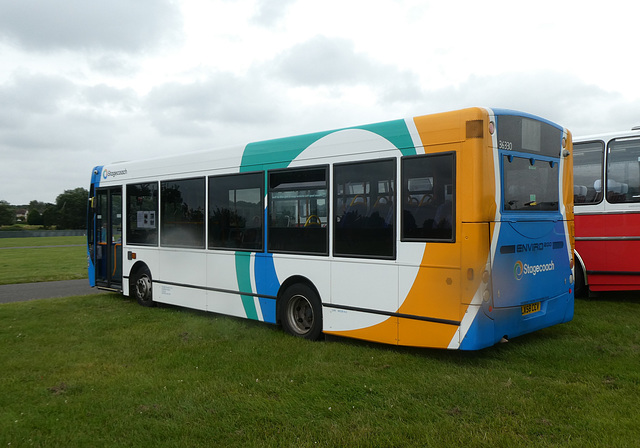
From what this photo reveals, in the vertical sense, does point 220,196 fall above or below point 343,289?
above

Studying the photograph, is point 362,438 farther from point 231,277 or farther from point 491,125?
point 231,277

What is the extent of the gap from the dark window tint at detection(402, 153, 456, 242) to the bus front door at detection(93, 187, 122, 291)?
742 cm

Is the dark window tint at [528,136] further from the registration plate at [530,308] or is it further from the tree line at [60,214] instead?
the tree line at [60,214]

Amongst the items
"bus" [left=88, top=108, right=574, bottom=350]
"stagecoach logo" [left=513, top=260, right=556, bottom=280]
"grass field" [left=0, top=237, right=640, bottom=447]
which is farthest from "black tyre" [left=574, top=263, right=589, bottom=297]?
"stagecoach logo" [left=513, top=260, right=556, bottom=280]

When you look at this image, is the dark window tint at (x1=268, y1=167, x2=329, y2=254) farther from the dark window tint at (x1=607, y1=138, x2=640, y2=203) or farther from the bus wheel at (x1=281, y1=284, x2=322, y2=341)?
the dark window tint at (x1=607, y1=138, x2=640, y2=203)

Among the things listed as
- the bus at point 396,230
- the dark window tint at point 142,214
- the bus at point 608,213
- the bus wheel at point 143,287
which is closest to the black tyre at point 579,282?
the bus at point 608,213

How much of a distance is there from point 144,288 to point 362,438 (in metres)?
7.85

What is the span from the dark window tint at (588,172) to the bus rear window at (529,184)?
13.5ft

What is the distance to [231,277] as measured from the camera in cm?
914

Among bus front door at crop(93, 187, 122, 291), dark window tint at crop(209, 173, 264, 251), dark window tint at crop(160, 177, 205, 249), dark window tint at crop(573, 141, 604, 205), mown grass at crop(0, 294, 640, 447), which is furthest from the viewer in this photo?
bus front door at crop(93, 187, 122, 291)

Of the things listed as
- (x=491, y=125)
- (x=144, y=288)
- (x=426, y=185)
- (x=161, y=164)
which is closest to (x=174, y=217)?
(x=161, y=164)

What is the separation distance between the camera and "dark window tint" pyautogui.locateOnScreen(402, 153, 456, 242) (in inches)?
246

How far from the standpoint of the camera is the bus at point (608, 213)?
1039 centimetres

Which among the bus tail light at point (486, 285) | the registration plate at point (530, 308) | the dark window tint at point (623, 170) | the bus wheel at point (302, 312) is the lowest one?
the bus wheel at point (302, 312)
